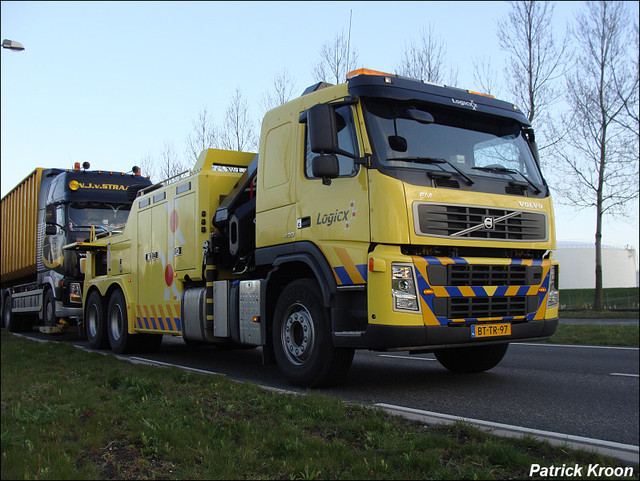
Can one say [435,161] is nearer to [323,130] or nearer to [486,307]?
[323,130]

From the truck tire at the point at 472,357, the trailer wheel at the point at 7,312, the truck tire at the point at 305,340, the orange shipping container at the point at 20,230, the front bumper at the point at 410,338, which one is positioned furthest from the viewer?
the trailer wheel at the point at 7,312

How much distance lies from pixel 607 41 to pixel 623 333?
1449 centimetres

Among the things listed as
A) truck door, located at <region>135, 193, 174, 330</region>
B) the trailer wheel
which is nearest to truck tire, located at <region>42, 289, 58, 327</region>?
the trailer wheel

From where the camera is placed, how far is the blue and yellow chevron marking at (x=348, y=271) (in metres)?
6.30

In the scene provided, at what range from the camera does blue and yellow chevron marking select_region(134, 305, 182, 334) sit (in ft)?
32.4

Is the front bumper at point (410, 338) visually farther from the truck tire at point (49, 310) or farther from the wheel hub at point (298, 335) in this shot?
the truck tire at point (49, 310)

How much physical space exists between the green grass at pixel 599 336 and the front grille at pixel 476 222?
6.83 metres

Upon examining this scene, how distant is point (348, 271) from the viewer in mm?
6449

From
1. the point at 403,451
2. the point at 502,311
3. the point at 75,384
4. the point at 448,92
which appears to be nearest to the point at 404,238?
the point at 502,311

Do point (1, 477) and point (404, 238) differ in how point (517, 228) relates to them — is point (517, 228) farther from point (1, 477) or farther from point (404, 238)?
point (1, 477)

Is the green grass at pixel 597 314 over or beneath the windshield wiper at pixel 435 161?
beneath

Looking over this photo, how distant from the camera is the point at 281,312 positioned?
742 cm

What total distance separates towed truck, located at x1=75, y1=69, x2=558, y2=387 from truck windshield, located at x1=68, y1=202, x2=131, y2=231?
786 centimetres

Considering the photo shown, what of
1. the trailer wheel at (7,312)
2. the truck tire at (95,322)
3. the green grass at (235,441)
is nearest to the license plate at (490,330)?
the green grass at (235,441)
